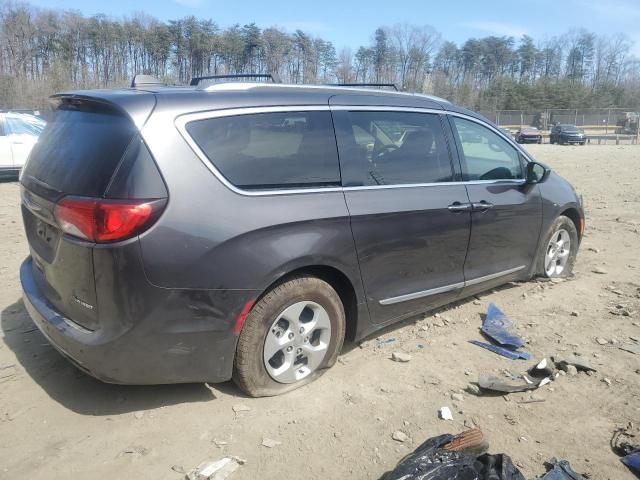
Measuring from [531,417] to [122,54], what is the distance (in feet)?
264

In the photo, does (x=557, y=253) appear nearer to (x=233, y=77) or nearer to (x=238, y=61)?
(x=233, y=77)

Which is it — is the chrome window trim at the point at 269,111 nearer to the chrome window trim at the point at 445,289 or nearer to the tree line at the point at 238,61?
the chrome window trim at the point at 445,289

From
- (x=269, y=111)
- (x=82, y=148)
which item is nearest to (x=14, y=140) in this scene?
(x=82, y=148)

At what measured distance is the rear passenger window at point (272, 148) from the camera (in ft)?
9.75

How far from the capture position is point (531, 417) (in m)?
3.21

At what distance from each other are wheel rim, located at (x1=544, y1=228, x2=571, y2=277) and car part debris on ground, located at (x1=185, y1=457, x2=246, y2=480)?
3.93 metres

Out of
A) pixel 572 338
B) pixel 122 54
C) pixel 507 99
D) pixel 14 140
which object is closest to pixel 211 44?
pixel 122 54

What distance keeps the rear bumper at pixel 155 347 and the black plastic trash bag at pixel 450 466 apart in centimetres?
112

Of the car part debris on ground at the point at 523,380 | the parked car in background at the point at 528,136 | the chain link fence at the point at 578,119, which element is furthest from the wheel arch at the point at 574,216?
the chain link fence at the point at 578,119

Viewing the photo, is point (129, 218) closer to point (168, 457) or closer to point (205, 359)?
point (205, 359)

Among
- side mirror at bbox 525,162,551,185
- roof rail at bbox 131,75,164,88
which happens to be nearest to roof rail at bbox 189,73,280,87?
roof rail at bbox 131,75,164,88

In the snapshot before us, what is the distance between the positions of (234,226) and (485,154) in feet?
8.97

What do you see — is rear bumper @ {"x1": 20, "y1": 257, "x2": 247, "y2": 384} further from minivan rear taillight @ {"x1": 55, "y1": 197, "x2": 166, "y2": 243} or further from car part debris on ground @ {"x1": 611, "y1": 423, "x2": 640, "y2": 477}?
car part debris on ground @ {"x1": 611, "y1": 423, "x2": 640, "y2": 477}

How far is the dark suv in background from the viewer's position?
8.95ft
